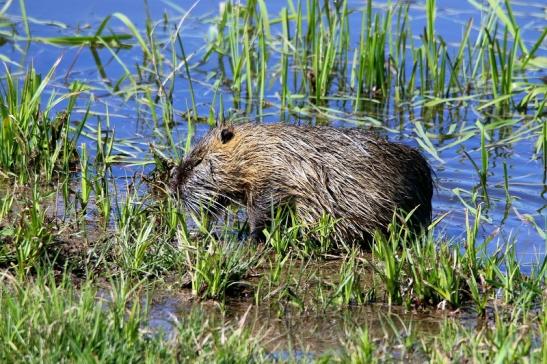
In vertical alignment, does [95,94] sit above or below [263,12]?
below

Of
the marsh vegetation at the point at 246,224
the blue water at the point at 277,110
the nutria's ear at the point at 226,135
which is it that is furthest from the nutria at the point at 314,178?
the blue water at the point at 277,110

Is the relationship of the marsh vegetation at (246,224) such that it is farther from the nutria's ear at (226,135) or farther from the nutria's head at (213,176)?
the nutria's ear at (226,135)

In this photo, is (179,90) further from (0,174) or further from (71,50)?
(0,174)

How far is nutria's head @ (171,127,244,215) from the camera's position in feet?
21.3

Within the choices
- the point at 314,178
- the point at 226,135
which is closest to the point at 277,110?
the point at 226,135

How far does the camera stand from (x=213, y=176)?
652 centimetres

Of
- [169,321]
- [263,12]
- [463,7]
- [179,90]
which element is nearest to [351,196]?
[169,321]

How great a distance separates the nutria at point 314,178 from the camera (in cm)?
620

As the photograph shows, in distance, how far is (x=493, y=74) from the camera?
8508mm

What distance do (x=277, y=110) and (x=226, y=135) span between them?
237cm

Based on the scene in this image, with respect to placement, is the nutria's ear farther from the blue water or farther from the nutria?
the blue water

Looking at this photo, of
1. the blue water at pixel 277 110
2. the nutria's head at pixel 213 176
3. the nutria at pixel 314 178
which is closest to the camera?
the nutria at pixel 314 178

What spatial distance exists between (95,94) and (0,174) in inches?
96.1

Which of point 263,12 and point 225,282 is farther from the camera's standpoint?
point 263,12
